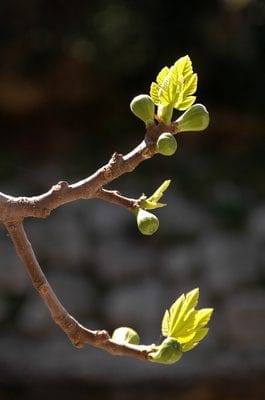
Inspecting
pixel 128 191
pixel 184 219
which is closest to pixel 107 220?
pixel 128 191

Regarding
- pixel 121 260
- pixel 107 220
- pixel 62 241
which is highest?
pixel 107 220

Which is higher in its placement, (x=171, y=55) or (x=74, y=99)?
(x=74, y=99)

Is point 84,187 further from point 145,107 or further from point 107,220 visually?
point 107,220

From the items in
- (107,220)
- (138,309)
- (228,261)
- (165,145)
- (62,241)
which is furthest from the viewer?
(107,220)

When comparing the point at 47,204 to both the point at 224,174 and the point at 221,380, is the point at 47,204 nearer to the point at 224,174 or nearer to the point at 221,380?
the point at 221,380

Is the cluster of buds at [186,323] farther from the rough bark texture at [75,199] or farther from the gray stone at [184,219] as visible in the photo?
the gray stone at [184,219]

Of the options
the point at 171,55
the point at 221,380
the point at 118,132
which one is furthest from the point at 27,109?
the point at 221,380

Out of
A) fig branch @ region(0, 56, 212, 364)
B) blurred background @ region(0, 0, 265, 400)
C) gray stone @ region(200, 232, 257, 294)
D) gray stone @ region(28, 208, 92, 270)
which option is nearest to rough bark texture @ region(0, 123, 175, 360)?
fig branch @ region(0, 56, 212, 364)
